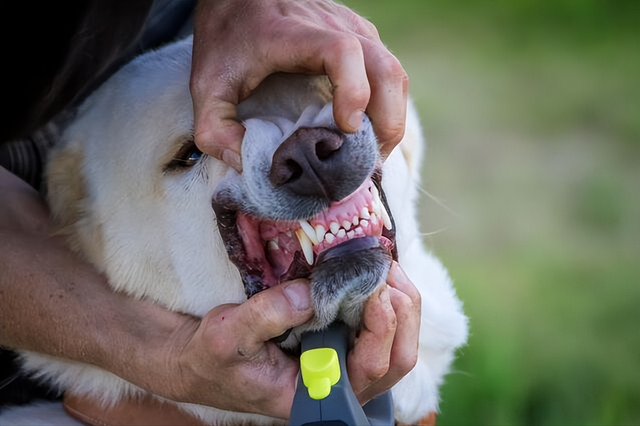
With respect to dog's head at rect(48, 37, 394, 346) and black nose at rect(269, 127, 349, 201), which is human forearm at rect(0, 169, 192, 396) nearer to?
dog's head at rect(48, 37, 394, 346)

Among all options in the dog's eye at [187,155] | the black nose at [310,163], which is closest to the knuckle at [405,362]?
the black nose at [310,163]

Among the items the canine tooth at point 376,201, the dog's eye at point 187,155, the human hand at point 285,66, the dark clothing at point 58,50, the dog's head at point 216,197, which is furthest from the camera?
the dark clothing at point 58,50

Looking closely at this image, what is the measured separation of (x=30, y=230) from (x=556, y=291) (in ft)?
10.8

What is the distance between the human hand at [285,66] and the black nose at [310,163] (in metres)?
0.05

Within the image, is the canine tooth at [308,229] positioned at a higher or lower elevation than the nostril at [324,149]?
lower

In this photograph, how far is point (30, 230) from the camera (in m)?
3.02

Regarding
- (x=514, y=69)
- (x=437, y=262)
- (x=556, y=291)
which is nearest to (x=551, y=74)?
(x=514, y=69)

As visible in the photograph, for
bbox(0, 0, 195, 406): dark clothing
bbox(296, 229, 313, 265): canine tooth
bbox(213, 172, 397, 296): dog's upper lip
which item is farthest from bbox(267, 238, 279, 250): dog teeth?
bbox(0, 0, 195, 406): dark clothing

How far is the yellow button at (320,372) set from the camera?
2316mm

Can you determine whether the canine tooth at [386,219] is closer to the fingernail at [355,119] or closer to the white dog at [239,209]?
the white dog at [239,209]

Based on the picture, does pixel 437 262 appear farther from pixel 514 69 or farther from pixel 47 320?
pixel 514 69

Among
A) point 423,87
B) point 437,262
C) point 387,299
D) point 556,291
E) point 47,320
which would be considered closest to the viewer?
point 387,299

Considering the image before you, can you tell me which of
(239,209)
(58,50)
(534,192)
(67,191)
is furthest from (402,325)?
(534,192)

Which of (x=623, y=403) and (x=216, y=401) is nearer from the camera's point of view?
(x=216, y=401)
